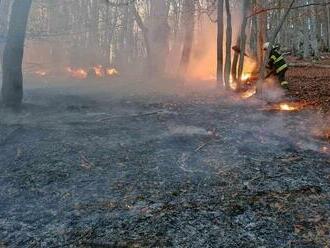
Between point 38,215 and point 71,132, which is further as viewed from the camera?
point 71,132

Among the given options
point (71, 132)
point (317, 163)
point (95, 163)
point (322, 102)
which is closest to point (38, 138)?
point (71, 132)

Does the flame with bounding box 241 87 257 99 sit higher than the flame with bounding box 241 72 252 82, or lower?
lower

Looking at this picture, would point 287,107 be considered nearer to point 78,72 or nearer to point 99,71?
point 99,71

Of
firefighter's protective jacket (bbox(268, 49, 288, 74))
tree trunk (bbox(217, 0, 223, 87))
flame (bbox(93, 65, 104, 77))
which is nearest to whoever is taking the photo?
firefighter's protective jacket (bbox(268, 49, 288, 74))

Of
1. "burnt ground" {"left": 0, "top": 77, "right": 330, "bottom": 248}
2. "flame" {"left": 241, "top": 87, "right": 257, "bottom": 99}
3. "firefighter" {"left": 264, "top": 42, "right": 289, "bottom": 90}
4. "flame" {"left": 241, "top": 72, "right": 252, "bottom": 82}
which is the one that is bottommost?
"burnt ground" {"left": 0, "top": 77, "right": 330, "bottom": 248}

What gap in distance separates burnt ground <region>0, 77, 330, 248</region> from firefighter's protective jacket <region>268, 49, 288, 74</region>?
3.16 m

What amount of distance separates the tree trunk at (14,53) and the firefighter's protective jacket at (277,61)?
717 centimetres

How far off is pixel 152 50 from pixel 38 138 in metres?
11.7

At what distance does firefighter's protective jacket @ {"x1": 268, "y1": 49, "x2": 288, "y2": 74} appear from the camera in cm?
1241

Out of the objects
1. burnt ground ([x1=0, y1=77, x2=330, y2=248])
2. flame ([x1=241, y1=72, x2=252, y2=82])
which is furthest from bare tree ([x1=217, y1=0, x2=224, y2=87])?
burnt ground ([x1=0, y1=77, x2=330, y2=248])

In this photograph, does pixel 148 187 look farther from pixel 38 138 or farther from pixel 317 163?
pixel 38 138

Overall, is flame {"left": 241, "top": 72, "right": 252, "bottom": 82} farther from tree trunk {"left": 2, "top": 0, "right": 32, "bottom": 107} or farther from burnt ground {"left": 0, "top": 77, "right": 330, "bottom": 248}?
tree trunk {"left": 2, "top": 0, "right": 32, "bottom": 107}

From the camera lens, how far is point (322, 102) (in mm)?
10602

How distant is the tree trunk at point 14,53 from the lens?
10.0 metres
